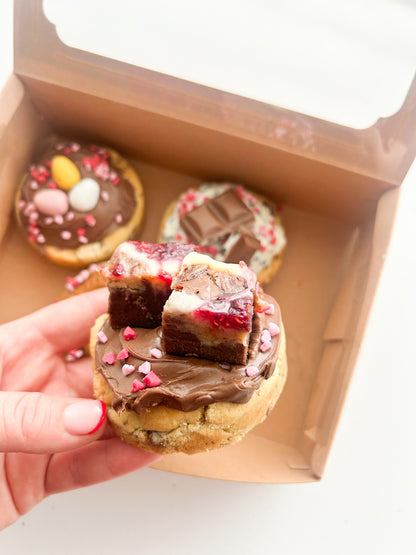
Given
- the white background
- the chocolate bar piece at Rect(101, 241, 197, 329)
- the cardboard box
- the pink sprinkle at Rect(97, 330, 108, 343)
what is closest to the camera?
the chocolate bar piece at Rect(101, 241, 197, 329)

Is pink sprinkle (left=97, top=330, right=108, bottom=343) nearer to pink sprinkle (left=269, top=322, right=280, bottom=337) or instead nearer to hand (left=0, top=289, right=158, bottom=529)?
hand (left=0, top=289, right=158, bottom=529)

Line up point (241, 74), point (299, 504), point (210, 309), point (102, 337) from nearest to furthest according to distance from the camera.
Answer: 1. point (210, 309)
2. point (102, 337)
3. point (241, 74)
4. point (299, 504)

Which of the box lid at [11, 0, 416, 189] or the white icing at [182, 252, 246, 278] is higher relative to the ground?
the box lid at [11, 0, 416, 189]

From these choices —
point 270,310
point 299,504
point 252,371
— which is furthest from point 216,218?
point 299,504

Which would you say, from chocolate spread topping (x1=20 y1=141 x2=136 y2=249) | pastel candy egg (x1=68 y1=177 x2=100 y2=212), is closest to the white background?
chocolate spread topping (x1=20 y1=141 x2=136 y2=249)

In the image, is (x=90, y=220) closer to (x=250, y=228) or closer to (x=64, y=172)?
(x=64, y=172)

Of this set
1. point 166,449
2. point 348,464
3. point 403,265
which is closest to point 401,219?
point 403,265

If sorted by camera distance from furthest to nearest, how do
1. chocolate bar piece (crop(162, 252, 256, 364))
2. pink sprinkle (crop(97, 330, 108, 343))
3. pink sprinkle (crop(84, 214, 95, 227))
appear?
pink sprinkle (crop(84, 214, 95, 227))
pink sprinkle (crop(97, 330, 108, 343))
chocolate bar piece (crop(162, 252, 256, 364))

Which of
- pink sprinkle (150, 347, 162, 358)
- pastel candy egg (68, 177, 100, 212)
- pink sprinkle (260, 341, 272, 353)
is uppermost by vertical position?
pastel candy egg (68, 177, 100, 212)
